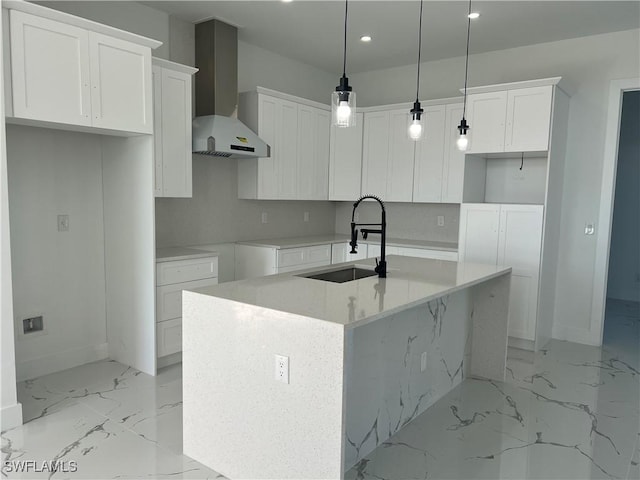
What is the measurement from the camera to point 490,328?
3725 millimetres

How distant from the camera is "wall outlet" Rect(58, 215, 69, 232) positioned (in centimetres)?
366

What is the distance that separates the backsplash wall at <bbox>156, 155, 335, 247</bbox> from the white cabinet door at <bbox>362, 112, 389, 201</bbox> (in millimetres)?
922

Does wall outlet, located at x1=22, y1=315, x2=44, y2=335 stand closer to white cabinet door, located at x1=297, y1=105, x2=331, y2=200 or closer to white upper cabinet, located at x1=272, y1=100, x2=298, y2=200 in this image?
white upper cabinet, located at x1=272, y1=100, x2=298, y2=200

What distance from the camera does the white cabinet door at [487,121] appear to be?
14.6 feet

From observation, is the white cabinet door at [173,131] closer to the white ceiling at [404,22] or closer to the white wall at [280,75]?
the white ceiling at [404,22]

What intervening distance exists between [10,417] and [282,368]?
183 centimetres

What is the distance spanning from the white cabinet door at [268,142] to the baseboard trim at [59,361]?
2.04 metres

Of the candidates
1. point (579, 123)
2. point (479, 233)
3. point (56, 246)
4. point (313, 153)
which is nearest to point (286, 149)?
point (313, 153)

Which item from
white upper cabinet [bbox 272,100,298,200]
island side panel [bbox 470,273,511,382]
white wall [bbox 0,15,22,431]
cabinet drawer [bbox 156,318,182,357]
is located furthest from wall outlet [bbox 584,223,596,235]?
white wall [bbox 0,15,22,431]

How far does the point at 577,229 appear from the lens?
473 cm

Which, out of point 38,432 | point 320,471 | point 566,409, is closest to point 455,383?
point 566,409

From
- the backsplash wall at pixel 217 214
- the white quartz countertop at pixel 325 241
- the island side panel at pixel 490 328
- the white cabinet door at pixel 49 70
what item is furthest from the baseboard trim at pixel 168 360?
the island side panel at pixel 490 328

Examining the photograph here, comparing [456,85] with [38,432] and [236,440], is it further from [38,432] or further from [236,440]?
[38,432]

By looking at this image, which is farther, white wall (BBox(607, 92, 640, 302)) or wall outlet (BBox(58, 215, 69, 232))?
white wall (BBox(607, 92, 640, 302))
